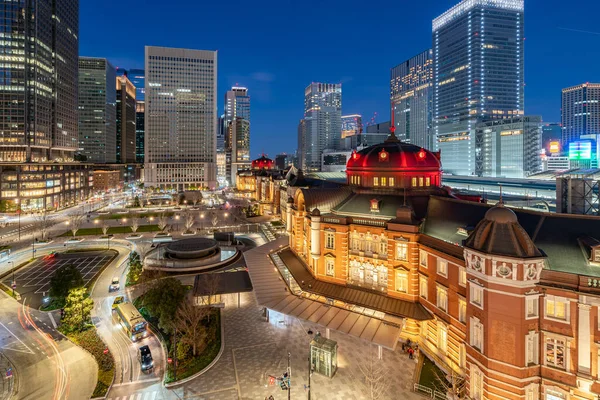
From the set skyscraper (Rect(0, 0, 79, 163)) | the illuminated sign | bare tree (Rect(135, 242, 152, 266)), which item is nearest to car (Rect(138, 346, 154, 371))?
bare tree (Rect(135, 242, 152, 266))

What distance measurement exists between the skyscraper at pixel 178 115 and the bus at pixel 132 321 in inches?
6351

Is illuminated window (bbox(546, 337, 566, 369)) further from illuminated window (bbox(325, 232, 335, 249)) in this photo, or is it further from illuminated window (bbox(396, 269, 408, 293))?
illuminated window (bbox(325, 232, 335, 249))

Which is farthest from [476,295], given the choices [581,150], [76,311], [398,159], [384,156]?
[581,150]

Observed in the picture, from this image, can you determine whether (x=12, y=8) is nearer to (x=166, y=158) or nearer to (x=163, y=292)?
(x=166, y=158)

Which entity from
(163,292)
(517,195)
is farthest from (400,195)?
(517,195)

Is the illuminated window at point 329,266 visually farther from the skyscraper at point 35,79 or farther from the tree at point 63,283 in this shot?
the skyscraper at point 35,79

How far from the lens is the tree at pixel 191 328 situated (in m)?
33.4

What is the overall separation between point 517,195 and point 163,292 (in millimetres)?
78326

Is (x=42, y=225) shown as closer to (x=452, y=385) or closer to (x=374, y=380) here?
(x=374, y=380)

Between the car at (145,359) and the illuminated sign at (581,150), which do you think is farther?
the illuminated sign at (581,150)

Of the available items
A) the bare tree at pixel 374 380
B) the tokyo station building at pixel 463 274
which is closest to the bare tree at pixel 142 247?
the tokyo station building at pixel 463 274

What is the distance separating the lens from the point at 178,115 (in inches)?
7451

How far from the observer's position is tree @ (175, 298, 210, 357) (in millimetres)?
33375

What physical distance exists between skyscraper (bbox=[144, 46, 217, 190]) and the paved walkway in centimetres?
16889
